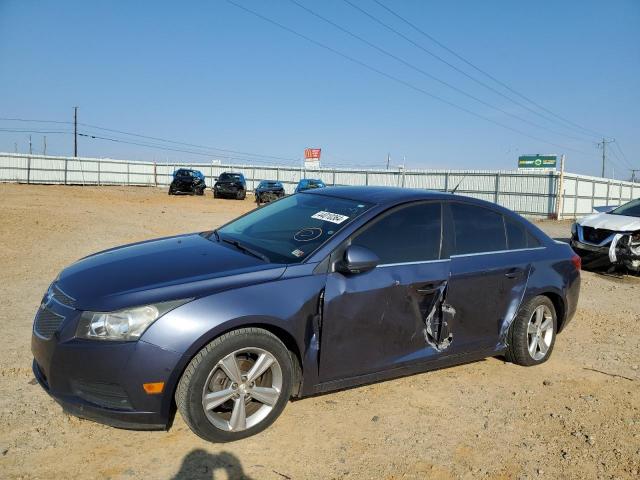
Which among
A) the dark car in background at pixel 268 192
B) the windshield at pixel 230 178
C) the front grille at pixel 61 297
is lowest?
the front grille at pixel 61 297

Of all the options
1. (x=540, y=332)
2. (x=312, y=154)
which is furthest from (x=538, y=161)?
(x=540, y=332)

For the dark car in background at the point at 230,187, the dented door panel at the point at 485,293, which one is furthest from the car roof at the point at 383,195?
the dark car in background at the point at 230,187

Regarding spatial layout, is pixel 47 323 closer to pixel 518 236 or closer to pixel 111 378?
pixel 111 378

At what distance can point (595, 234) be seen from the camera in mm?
9805

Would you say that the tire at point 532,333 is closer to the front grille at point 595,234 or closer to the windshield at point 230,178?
the front grille at point 595,234

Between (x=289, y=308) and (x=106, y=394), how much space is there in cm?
110

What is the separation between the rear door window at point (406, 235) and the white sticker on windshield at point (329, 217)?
0.67 feet

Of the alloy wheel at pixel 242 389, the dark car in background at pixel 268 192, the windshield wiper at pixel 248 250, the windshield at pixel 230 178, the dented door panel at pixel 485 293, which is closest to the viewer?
the alloy wheel at pixel 242 389

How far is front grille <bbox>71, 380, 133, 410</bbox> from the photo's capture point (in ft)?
8.91

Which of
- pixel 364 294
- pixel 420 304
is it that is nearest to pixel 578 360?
pixel 420 304

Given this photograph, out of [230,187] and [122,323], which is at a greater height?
[230,187]

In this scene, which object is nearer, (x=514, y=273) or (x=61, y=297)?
(x=61, y=297)

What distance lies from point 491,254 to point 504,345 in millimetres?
822

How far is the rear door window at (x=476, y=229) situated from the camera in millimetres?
4043
